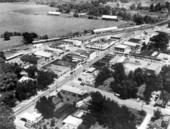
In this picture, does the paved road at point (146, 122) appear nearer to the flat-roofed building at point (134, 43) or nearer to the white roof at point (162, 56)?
the white roof at point (162, 56)

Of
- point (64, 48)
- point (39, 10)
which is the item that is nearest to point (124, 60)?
point (64, 48)

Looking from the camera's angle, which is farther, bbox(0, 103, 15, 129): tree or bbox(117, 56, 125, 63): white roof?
bbox(117, 56, 125, 63): white roof

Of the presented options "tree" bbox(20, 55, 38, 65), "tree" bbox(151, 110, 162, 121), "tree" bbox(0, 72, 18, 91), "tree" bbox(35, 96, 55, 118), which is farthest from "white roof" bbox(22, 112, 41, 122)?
"tree" bbox(20, 55, 38, 65)

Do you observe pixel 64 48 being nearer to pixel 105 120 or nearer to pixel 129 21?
pixel 105 120

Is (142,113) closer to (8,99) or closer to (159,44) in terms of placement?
(8,99)

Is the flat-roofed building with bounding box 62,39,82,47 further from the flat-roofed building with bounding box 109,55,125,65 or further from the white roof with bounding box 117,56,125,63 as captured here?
the white roof with bounding box 117,56,125,63

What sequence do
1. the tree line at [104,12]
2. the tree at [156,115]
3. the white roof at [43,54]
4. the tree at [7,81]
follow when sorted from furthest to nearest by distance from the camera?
the tree line at [104,12], the white roof at [43,54], the tree at [7,81], the tree at [156,115]

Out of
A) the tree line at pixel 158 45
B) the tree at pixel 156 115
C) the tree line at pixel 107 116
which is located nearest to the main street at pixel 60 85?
the tree at pixel 156 115

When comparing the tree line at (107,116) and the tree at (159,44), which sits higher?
the tree at (159,44)
